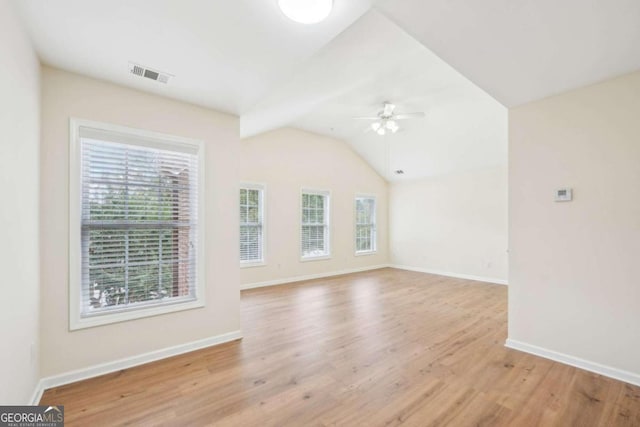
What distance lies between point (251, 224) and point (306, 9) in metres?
4.59

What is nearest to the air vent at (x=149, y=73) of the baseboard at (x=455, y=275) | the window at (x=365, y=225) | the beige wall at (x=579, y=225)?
the beige wall at (x=579, y=225)

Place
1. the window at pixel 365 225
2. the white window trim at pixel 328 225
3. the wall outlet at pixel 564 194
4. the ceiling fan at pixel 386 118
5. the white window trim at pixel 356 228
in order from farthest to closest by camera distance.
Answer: the window at pixel 365 225 < the white window trim at pixel 356 228 < the white window trim at pixel 328 225 < the ceiling fan at pixel 386 118 < the wall outlet at pixel 564 194

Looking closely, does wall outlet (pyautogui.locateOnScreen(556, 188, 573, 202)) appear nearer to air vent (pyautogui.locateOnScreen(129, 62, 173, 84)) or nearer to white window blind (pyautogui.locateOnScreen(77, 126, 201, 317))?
white window blind (pyautogui.locateOnScreen(77, 126, 201, 317))

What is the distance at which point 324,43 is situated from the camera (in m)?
2.02

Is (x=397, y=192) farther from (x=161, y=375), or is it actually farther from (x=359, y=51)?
(x=161, y=375)

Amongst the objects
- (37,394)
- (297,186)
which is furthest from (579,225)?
(297,186)

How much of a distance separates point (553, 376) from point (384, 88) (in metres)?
3.74

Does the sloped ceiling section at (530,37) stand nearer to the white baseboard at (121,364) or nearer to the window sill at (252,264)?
the white baseboard at (121,364)

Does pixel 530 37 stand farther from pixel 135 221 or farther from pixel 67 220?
pixel 67 220

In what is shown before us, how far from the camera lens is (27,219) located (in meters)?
1.89

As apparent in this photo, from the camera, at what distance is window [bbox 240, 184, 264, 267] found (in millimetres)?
5668

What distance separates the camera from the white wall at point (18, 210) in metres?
1.51

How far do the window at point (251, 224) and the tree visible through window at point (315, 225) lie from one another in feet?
3.42

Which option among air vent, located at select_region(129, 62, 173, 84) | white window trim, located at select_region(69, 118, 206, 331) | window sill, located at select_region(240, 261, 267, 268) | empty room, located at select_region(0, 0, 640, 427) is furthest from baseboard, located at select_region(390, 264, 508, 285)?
air vent, located at select_region(129, 62, 173, 84)
